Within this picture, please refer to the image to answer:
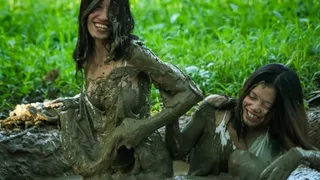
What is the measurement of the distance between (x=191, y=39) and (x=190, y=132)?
3539 mm

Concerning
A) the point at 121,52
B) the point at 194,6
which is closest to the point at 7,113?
the point at 121,52

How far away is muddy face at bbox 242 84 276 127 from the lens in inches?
189

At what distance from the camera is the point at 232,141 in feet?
16.6

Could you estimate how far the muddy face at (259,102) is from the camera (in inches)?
189

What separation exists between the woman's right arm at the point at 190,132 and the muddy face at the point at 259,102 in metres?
0.31

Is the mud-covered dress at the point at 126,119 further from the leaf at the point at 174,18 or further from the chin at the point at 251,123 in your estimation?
the leaf at the point at 174,18

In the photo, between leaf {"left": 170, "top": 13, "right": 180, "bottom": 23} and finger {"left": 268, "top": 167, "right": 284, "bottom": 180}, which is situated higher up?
leaf {"left": 170, "top": 13, "right": 180, "bottom": 23}

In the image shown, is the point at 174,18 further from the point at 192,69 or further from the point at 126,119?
the point at 126,119

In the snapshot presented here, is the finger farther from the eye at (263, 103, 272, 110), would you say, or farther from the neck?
the neck

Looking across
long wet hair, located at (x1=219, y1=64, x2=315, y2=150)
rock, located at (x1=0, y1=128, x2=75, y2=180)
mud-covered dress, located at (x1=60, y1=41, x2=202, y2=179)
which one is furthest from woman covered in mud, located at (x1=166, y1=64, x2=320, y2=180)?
rock, located at (x1=0, y1=128, x2=75, y2=180)

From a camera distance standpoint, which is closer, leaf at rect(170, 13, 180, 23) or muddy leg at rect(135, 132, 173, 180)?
muddy leg at rect(135, 132, 173, 180)

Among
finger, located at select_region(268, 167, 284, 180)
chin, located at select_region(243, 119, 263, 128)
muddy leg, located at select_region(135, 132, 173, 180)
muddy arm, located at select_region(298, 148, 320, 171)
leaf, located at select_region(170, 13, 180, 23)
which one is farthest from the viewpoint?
leaf, located at select_region(170, 13, 180, 23)

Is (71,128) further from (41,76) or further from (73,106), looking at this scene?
(41,76)

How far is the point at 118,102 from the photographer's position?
476 cm
